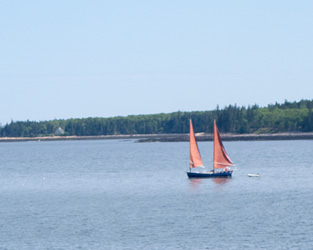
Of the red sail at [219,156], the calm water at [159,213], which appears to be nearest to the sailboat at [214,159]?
the red sail at [219,156]

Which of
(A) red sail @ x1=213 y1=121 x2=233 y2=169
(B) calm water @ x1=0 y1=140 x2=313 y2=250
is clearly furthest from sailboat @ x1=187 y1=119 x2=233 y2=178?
(B) calm water @ x1=0 y1=140 x2=313 y2=250

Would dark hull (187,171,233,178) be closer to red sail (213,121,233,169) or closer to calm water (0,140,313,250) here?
calm water (0,140,313,250)

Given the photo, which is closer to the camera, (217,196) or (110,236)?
(110,236)

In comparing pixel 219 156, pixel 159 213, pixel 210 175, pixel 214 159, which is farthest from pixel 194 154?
pixel 159 213

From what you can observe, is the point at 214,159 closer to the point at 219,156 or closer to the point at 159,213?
the point at 219,156

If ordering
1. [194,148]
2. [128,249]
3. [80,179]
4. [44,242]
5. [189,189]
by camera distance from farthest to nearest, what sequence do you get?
[80,179] < [194,148] < [189,189] < [44,242] < [128,249]

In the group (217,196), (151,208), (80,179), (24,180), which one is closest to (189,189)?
(217,196)

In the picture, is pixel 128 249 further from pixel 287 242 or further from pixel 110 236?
pixel 287 242

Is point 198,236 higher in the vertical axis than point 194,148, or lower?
lower

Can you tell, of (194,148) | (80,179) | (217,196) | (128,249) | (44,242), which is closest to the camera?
(128,249)

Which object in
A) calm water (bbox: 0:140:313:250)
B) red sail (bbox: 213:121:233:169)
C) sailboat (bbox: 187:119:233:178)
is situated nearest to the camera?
calm water (bbox: 0:140:313:250)

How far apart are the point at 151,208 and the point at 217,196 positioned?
36.4 feet

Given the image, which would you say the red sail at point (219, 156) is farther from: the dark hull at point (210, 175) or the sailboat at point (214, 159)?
the dark hull at point (210, 175)

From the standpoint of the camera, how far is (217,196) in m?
69.6
